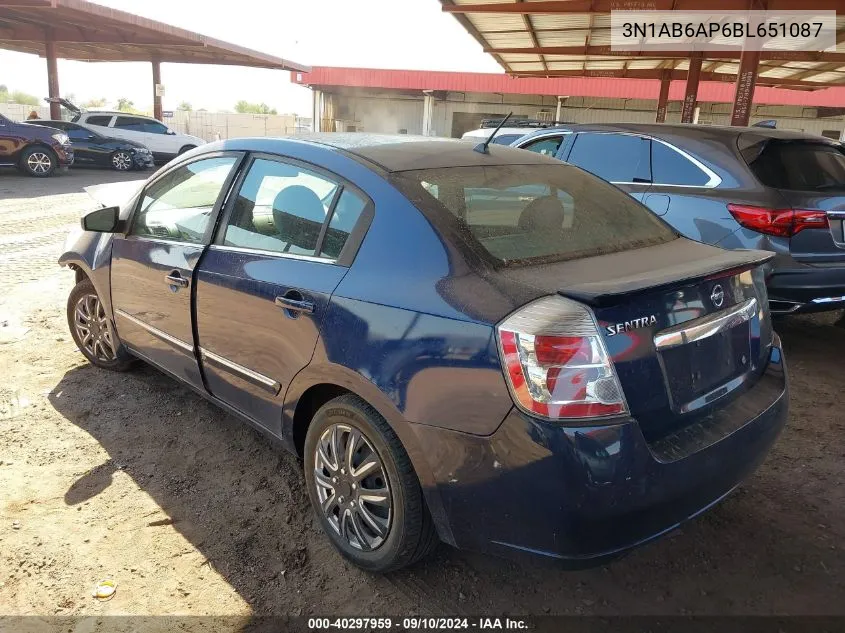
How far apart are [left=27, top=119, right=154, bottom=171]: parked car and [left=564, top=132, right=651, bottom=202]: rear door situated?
16129 millimetres

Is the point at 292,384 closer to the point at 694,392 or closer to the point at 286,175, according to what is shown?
the point at 286,175

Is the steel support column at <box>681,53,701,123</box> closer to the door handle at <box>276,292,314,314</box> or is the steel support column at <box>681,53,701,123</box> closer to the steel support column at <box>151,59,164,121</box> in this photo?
the door handle at <box>276,292,314,314</box>

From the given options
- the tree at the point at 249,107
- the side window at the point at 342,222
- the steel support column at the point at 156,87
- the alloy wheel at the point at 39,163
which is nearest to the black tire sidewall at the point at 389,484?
the side window at the point at 342,222

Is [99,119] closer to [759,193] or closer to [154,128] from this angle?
[154,128]

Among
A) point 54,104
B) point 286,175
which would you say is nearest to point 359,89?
point 54,104

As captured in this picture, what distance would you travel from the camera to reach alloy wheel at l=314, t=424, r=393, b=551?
232 centimetres

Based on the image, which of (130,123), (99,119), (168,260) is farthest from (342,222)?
(130,123)

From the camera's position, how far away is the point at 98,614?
2.23 meters

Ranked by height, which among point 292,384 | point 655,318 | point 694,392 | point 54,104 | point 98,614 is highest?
point 54,104

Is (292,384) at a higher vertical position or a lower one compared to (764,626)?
higher

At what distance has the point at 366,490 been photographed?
2365mm

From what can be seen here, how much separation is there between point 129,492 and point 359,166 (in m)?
1.82

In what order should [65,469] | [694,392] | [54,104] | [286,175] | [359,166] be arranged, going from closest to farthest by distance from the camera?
1. [694,392]
2. [359,166]
3. [286,175]
4. [65,469]
5. [54,104]

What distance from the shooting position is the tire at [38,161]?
14.9 metres
